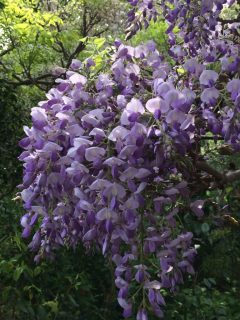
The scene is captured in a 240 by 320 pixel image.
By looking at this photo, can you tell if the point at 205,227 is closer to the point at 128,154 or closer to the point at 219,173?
the point at 219,173

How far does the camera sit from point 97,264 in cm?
384

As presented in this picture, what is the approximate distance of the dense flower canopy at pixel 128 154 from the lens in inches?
60.7

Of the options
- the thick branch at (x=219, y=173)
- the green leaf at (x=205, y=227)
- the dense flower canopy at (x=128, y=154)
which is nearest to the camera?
the dense flower canopy at (x=128, y=154)

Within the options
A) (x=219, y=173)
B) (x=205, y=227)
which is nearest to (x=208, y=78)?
(x=219, y=173)

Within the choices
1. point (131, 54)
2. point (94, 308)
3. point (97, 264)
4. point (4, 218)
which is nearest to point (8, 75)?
point (4, 218)

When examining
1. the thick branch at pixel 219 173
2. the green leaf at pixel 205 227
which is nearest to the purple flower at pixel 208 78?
the thick branch at pixel 219 173

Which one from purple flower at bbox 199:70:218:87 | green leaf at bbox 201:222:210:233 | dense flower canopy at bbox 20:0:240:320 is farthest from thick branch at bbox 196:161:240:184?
green leaf at bbox 201:222:210:233

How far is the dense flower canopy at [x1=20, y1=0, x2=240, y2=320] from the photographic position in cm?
154

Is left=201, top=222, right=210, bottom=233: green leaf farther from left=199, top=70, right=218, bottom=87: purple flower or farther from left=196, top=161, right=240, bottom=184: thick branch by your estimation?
left=199, top=70, right=218, bottom=87: purple flower

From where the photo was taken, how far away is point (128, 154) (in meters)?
1.53

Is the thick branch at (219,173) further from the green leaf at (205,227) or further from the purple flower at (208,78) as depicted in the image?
the green leaf at (205,227)

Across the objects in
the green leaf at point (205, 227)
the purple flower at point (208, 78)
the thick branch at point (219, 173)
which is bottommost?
the green leaf at point (205, 227)

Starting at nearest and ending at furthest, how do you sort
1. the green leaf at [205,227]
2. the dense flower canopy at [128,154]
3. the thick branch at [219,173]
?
the dense flower canopy at [128,154], the thick branch at [219,173], the green leaf at [205,227]

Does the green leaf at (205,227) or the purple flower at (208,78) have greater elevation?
the purple flower at (208,78)
